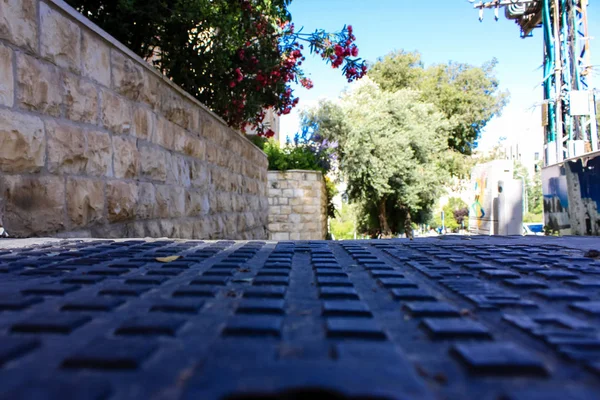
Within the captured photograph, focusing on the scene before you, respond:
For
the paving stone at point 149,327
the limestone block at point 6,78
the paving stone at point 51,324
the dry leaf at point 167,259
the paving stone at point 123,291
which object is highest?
the limestone block at point 6,78

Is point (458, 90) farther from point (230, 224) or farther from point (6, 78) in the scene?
point (6, 78)

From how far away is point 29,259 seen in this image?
215 centimetres

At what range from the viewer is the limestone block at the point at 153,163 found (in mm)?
3973

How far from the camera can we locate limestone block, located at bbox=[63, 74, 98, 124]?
3.00 m

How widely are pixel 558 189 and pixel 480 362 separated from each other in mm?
8937

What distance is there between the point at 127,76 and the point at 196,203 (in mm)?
1806

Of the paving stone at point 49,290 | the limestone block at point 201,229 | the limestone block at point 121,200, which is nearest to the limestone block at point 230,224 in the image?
the limestone block at point 201,229

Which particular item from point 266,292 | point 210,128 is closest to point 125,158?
point 210,128

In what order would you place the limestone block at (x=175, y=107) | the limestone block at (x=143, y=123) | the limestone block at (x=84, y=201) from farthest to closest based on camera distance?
1. the limestone block at (x=175, y=107)
2. the limestone block at (x=143, y=123)
3. the limestone block at (x=84, y=201)

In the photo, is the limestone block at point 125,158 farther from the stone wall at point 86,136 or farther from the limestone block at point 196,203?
the limestone block at point 196,203

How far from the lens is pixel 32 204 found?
2.69m

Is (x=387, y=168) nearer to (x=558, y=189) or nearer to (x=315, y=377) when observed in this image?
(x=558, y=189)

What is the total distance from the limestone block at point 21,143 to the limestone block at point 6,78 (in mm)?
64

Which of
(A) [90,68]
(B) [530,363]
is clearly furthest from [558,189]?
(B) [530,363]
